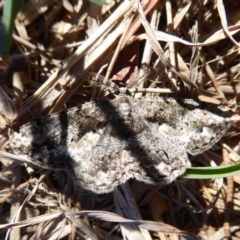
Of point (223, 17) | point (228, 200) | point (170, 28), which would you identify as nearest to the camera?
point (223, 17)

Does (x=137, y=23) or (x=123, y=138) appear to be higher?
(x=137, y=23)

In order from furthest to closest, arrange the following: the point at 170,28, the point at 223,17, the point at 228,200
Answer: the point at 228,200, the point at 170,28, the point at 223,17

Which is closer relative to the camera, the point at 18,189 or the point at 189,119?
the point at 189,119

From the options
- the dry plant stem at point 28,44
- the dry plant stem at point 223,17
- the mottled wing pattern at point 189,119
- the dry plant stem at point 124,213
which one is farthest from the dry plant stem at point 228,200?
the dry plant stem at point 28,44

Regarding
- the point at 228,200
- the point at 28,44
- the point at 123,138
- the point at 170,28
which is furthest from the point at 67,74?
the point at 228,200

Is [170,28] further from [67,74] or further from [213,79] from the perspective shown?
[67,74]

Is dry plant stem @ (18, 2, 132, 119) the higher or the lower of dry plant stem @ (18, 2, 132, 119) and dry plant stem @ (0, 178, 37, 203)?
the higher

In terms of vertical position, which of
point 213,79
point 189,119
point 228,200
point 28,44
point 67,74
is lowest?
point 228,200

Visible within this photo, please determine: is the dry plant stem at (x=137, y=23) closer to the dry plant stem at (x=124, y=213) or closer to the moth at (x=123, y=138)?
the moth at (x=123, y=138)

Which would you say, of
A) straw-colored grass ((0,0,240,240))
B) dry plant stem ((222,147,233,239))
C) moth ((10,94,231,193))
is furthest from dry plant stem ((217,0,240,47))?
dry plant stem ((222,147,233,239))

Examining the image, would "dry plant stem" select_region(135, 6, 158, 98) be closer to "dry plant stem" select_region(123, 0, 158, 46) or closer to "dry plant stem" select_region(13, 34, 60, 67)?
"dry plant stem" select_region(123, 0, 158, 46)

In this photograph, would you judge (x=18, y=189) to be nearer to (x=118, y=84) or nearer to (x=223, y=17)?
(x=118, y=84)
